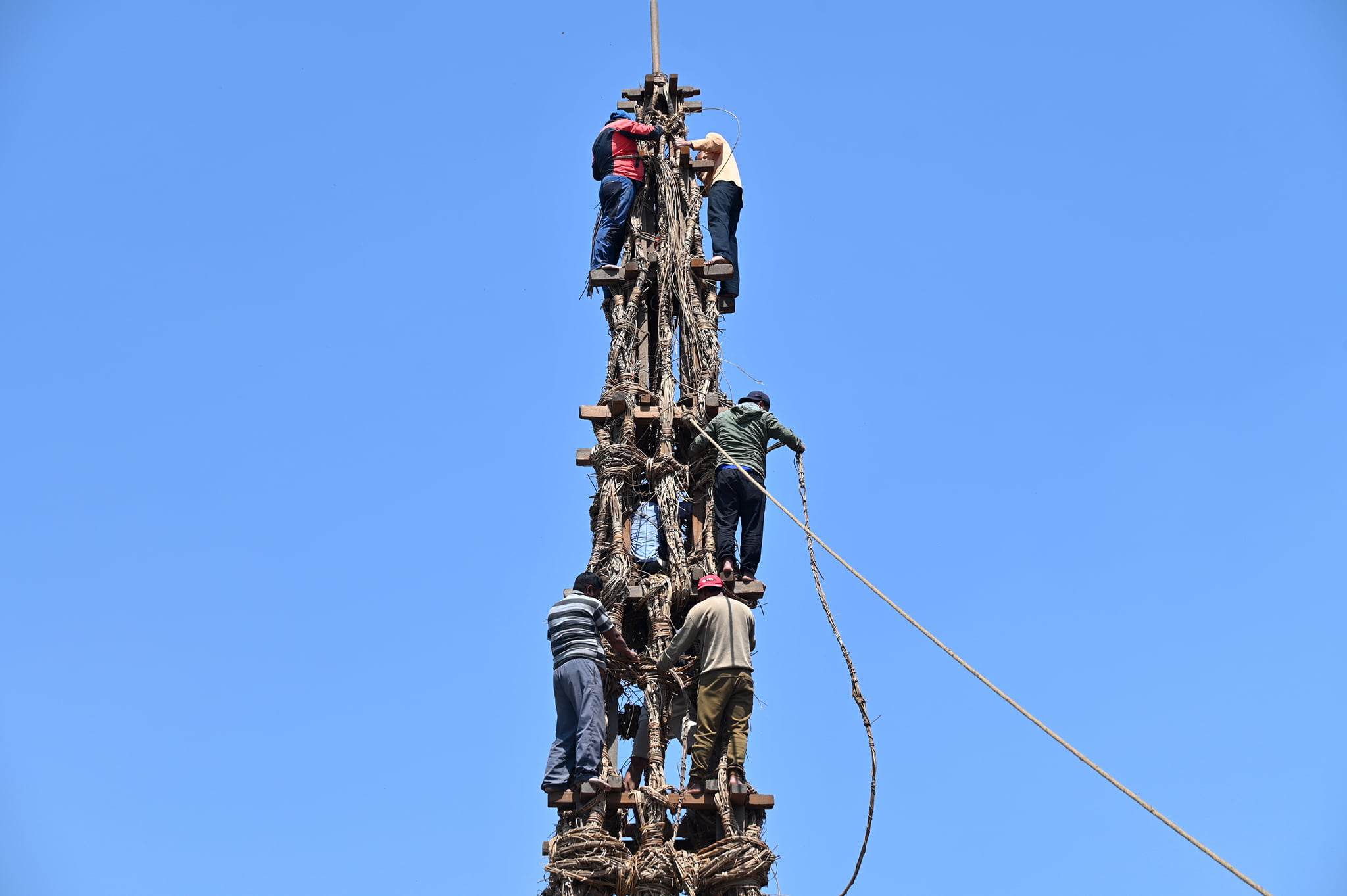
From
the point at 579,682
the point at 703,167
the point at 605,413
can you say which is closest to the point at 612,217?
the point at 703,167

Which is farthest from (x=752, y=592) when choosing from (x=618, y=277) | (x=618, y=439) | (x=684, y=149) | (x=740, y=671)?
(x=684, y=149)

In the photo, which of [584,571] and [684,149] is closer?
[584,571]

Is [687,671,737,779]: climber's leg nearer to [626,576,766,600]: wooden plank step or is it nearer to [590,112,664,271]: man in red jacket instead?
[626,576,766,600]: wooden plank step

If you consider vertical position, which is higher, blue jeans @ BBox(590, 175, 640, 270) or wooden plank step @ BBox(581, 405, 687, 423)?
blue jeans @ BBox(590, 175, 640, 270)

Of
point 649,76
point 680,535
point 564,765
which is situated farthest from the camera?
point 649,76

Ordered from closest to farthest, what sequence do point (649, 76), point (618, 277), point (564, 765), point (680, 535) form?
point (564, 765) < point (680, 535) < point (618, 277) < point (649, 76)

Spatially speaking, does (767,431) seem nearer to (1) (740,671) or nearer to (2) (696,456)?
(2) (696,456)

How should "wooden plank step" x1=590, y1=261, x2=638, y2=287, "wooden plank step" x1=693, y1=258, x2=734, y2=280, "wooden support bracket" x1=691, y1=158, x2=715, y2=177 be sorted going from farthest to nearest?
"wooden support bracket" x1=691, y1=158, x2=715, y2=177 < "wooden plank step" x1=693, y1=258, x2=734, y2=280 < "wooden plank step" x1=590, y1=261, x2=638, y2=287

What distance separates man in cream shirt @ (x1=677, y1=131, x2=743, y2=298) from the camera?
57.3ft

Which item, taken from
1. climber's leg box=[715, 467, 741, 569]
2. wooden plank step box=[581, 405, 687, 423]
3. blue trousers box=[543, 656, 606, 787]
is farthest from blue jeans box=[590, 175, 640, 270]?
blue trousers box=[543, 656, 606, 787]

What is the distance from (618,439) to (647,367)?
91 cm

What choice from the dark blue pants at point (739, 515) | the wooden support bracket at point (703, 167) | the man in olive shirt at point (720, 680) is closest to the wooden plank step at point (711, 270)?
the wooden support bracket at point (703, 167)

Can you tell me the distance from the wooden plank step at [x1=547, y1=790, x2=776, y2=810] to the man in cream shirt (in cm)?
514

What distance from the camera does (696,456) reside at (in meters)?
15.6
